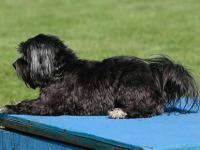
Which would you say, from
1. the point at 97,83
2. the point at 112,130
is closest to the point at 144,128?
the point at 112,130

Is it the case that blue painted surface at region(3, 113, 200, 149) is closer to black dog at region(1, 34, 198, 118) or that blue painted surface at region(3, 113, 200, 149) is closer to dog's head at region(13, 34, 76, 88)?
black dog at region(1, 34, 198, 118)

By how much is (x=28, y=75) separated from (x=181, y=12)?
51.0ft

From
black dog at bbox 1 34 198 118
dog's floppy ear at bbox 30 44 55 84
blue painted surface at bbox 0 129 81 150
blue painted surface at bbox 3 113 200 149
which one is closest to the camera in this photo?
blue painted surface at bbox 3 113 200 149

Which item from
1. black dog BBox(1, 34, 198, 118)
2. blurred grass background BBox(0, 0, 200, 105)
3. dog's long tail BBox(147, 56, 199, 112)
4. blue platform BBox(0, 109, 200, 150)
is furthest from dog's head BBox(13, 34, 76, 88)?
blurred grass background BBox(0, 0, 200, 105)

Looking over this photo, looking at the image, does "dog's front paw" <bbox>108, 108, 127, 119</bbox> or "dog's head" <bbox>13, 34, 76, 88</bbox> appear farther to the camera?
"dog's head" <bbox>13, 34, 76, 88</bbox>

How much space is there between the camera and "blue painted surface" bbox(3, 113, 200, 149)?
6.52 meters

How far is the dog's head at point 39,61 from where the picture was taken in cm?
812

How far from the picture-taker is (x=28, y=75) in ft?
26.8

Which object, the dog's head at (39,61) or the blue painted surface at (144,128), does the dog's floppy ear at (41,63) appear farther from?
the blue painted surface at (144,128)

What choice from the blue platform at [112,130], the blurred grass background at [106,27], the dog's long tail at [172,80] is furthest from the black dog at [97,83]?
the blurred grass background at [106,27]

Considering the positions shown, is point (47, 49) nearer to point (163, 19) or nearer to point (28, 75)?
point (28, 75)

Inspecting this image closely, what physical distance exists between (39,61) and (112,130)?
141 cm

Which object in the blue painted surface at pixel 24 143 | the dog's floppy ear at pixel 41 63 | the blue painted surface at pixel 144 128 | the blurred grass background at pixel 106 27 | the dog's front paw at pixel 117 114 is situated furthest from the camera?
the blurred grass background at pixel 106 27

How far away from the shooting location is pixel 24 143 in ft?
26.1
